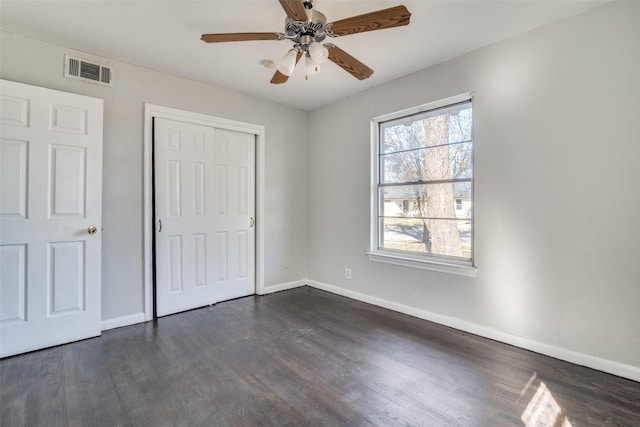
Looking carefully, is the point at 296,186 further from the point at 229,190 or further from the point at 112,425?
the point at 112,425

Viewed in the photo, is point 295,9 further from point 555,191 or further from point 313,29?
→ point 555,191

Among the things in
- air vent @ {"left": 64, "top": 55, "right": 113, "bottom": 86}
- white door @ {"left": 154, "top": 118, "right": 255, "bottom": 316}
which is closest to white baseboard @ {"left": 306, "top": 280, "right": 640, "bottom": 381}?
white door @ {"left": 154, "top": 118, "right": 255, "bottom": 316}

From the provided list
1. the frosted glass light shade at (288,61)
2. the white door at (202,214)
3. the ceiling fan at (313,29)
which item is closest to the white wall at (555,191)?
the ceiling fan at (313,29)

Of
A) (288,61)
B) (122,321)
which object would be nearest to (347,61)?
(288,61)

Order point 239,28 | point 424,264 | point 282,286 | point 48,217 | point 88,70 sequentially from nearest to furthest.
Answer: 1. point 239,28
2. point 48,217
3. point 88,70
4. point 424,264
5. point 282,286

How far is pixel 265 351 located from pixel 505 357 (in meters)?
1.88

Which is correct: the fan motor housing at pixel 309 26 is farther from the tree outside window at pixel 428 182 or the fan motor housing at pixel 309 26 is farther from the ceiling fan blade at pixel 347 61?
the tree outside window at pixel 428 182

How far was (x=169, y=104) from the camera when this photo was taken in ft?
10.5

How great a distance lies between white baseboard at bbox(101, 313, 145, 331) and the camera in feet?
9.22

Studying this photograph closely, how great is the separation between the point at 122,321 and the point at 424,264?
3044 millimetres

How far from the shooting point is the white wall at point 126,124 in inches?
99.8

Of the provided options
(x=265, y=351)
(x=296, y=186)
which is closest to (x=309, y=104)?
(x=296, y=186)

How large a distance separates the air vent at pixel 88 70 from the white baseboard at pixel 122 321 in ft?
7.36

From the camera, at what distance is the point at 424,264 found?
120 inches
